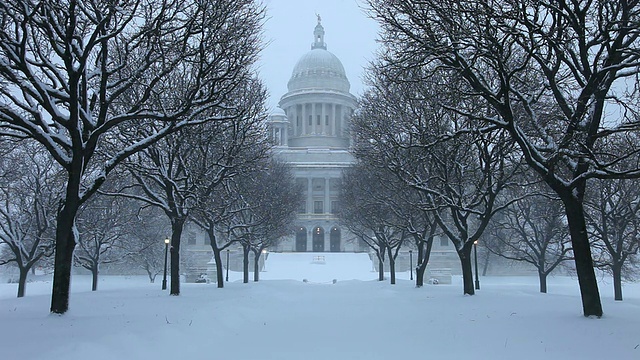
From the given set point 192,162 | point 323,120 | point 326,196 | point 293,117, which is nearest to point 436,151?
point 192,162

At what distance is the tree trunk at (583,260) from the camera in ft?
38.7

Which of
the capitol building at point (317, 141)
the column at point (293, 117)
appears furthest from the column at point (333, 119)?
the column at point (293, 117)

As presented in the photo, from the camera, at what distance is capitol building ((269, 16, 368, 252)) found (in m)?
83.3

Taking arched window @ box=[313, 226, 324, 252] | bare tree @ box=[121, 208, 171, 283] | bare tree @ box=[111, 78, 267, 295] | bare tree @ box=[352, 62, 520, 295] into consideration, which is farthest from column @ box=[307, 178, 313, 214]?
bare tree @ box=[352, 62, 520, 295]

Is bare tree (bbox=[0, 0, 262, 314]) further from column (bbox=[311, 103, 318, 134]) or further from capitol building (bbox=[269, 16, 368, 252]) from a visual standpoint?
column (bbox=[311, 103, 318, 134])

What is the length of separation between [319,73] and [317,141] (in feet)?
49.4

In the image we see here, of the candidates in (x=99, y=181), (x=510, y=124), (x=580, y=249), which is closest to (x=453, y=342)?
(x=580, y=249)

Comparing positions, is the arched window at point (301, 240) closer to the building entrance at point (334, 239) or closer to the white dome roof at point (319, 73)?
the building entrance at point (334, 239)

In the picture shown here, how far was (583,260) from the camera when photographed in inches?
478

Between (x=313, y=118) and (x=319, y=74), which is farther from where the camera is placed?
Answer: (x=319, y=74)

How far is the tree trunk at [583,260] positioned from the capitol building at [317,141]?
64.8 metres

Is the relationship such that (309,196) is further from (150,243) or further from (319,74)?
(150,243)

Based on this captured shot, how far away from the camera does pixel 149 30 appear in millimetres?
12234

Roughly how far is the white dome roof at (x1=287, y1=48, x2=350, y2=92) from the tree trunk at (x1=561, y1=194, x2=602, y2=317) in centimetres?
9336
